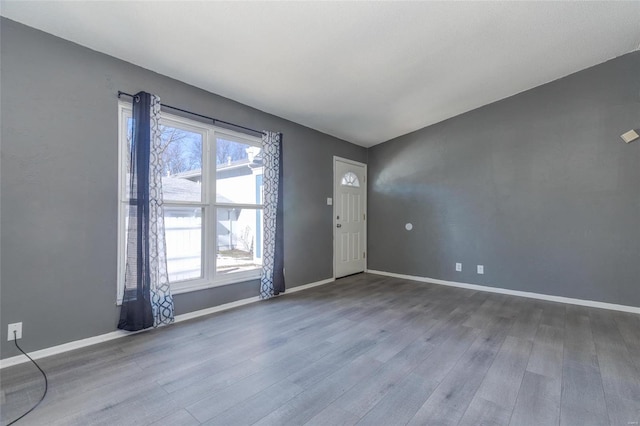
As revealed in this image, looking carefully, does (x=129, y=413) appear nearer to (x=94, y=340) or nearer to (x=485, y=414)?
(x=94, y=340)

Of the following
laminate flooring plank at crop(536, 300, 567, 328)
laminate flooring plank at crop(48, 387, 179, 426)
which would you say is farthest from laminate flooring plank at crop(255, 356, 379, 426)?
laminate flooring plank at crop(536, 300, 567, 328)

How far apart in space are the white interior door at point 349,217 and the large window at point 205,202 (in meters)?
1.63

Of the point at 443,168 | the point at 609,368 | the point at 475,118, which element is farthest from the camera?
the point at 443,168

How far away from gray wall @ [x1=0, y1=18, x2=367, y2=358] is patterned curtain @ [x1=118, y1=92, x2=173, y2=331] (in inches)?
5.3

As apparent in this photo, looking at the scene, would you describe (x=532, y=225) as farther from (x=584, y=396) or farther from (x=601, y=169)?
(x=584, y=396)

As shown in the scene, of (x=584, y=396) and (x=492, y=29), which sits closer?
(x=584, y=396)

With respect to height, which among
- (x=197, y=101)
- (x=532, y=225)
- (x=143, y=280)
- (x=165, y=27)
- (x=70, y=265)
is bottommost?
(x=143, y=280)

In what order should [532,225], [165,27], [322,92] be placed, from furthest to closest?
[532,225], [322,92], [165,27]

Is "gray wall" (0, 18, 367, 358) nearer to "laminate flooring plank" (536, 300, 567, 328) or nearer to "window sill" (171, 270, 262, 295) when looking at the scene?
"window sill" (171, 270, 262, 295)

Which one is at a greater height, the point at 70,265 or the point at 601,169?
the point at 601,169

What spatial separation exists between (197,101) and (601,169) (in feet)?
16.0

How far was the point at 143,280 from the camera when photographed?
257cm

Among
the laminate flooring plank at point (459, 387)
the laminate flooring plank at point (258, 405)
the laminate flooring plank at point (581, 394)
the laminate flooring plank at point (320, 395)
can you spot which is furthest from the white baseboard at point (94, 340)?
the laminate flooring plank at point (581, 394)

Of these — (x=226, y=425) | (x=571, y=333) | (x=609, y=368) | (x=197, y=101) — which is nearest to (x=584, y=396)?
(x=609, y=368)
